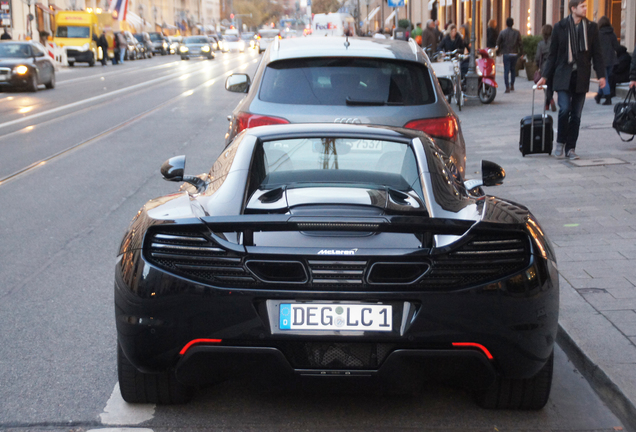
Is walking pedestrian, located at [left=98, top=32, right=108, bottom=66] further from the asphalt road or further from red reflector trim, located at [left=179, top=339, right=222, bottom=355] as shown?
red reflector trim, located at [left=179, top=339, right=222, bottom=355]

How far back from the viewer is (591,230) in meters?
7.03

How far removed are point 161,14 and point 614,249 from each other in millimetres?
117310

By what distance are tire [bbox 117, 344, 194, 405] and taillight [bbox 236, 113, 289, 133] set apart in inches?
115

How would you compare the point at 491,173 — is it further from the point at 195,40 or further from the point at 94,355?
the point at 195,40

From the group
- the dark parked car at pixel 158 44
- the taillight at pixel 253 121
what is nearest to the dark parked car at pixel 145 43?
the dark parked car at pixel 158 44

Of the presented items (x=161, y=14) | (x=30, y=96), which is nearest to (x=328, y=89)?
(x=30, y=96)

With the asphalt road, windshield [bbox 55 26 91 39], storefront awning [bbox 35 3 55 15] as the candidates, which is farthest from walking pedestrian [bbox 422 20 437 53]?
storefront awning [bbox 35 3 55 15]

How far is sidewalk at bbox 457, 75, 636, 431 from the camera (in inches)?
165

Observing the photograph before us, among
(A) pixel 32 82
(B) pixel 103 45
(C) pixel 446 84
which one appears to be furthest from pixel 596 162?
(B) pixel 103 45

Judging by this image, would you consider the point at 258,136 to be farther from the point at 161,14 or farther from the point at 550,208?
the point at 161,14

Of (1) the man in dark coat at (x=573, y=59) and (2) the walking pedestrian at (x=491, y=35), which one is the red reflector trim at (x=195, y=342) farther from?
(2) the walking pedestrian at (x=491, y=35)

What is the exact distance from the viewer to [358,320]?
324cm

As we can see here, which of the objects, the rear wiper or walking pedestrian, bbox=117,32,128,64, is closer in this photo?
the rear wiper

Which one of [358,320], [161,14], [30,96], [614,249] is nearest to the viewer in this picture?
[358,320]
